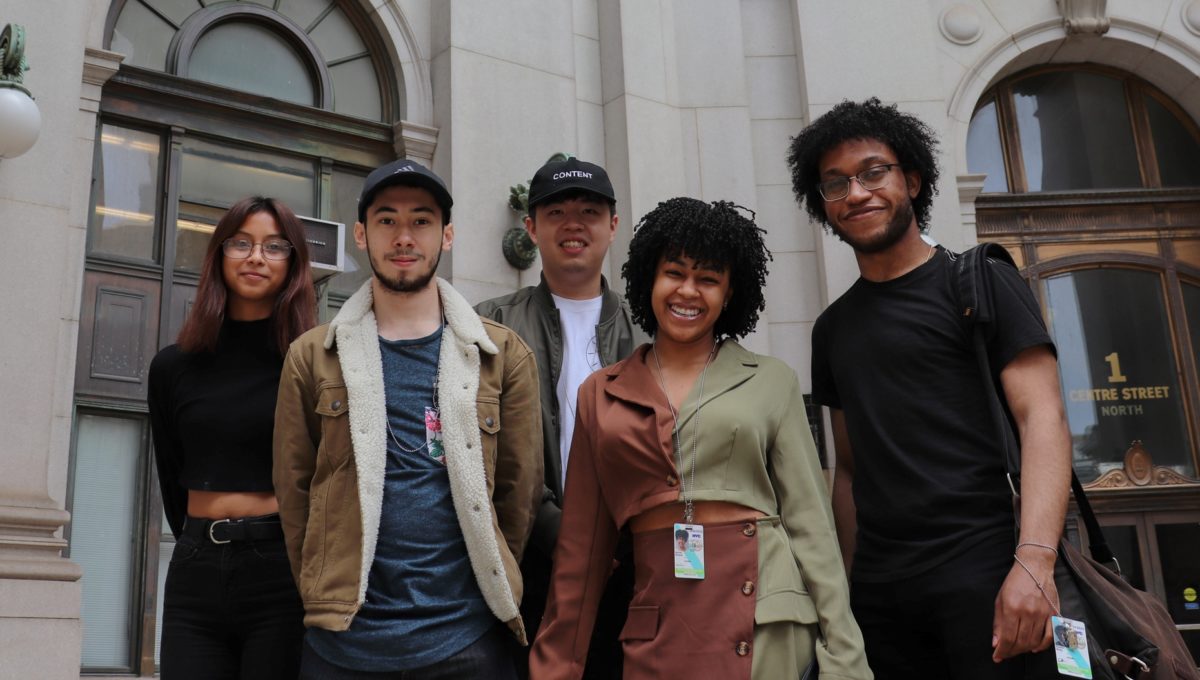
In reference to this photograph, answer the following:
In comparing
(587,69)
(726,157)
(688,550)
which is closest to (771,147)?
(726,157)

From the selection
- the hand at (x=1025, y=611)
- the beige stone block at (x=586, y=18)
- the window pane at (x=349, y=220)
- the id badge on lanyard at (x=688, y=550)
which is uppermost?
the beige stone block at (x=586, y=18)

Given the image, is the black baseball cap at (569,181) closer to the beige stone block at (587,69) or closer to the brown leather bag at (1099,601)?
the brown leather bag at (1099,601)

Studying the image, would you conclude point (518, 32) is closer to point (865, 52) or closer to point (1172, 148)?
point (865, 52)

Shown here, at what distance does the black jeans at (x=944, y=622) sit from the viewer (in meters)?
3.39

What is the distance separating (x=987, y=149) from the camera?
37.7 feet

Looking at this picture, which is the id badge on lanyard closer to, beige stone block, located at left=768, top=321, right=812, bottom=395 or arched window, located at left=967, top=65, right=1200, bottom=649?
beige stone block, located at left=768, top=321, right=812, bottom=395

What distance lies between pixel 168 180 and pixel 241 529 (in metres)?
5.22

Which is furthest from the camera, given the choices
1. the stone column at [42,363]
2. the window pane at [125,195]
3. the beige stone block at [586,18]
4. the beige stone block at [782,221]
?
the beige stone block at [782,221]

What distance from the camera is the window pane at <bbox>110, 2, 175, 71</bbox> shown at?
8.44 m

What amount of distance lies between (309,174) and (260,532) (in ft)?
19.0

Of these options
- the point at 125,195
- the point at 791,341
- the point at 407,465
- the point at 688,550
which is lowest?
the point at 688,550

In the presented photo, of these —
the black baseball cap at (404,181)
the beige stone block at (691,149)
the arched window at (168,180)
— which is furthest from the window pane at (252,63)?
the black baseball cap at (404,181)

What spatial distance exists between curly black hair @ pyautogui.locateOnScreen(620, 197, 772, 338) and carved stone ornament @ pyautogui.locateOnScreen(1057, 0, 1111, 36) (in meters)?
8.71

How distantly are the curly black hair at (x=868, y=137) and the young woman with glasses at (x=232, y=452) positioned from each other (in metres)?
1.91
